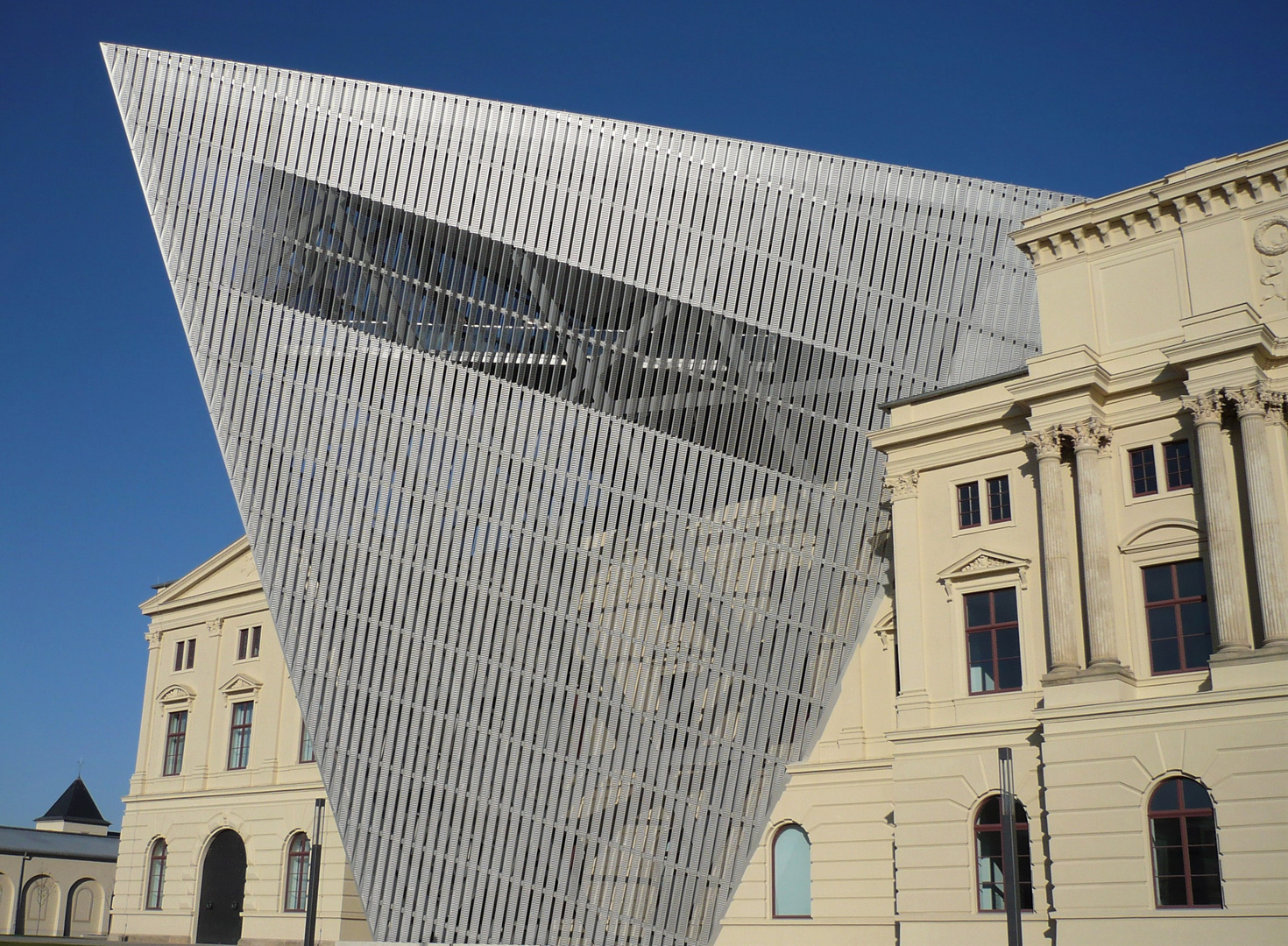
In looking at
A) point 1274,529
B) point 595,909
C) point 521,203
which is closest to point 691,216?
point 521,203

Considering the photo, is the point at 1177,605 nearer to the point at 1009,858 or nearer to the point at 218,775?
the point at 1009,858

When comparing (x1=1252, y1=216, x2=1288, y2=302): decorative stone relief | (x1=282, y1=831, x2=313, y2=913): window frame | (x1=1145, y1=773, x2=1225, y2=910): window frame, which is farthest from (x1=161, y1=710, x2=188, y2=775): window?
(x1=1252, y1=216, x2=1288, y2=302): decorative stone relief

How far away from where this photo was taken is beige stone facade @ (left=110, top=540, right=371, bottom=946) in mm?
52281

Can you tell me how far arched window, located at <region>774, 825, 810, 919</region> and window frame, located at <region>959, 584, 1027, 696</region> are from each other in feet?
25.3

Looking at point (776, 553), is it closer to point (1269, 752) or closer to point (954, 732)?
point (954, 732)

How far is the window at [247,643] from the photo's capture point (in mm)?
57812

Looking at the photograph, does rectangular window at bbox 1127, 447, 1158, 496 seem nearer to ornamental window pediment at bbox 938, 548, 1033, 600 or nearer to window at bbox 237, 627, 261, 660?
ornamental window pediment at bbox 938, 548, 1033, 600

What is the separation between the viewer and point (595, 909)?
111 ft

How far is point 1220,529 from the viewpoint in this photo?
27.6 m

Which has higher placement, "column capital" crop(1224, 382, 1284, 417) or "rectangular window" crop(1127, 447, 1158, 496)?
"column capital" crop(1224, 382, 1284, 417)

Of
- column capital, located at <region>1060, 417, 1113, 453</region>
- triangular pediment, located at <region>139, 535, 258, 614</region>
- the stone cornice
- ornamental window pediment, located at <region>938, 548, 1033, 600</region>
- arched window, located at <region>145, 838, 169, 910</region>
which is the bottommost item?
arched window, located at <region>145, 838, 169, 910</region>

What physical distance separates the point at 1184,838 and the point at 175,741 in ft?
158

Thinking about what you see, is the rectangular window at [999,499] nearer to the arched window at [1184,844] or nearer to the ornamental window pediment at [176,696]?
the arched window at [1184,844]

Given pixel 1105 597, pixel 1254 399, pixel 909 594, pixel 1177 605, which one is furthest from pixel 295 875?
pixel 1254 399
